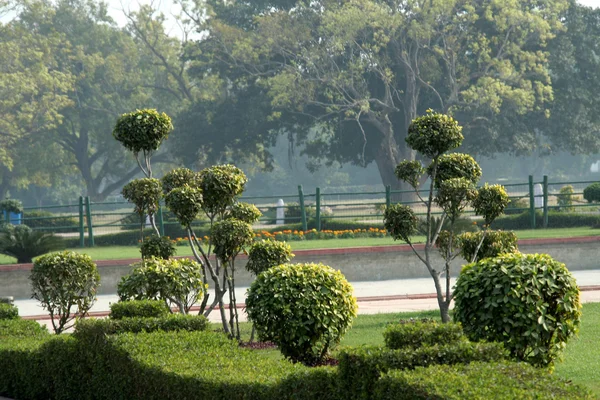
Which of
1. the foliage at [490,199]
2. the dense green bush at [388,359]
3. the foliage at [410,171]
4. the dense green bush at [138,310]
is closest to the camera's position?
the dense green bush at [388,359]

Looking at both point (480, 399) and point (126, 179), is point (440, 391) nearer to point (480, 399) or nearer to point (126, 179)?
point (480, 399)

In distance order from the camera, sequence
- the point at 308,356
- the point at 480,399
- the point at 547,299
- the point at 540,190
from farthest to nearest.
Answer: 1. the point at 540,190
2. the point at 308,356
3. the point at 547,299
4. the point at 480,399

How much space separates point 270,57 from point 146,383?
118 feet

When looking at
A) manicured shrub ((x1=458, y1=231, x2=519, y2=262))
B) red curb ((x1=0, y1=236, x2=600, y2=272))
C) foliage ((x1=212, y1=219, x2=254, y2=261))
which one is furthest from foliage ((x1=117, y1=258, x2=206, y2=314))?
red curb ((x1=0, y1=236, x2=600, y2=272))

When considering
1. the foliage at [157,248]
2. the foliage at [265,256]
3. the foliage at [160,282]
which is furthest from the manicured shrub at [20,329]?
the foliage at [265,256]

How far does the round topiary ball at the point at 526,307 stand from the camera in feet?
20.4

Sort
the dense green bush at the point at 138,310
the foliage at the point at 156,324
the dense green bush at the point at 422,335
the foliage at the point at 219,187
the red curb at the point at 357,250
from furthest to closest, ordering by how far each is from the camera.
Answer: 1. the red curb at the point at 357,250
2. the foliage at the point at 219,187
3. the dense green bush at the point at 138,310
4. the foliage at the point at 156,324
5. the dense green bush at the point at 422,335

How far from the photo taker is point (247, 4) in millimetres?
45719

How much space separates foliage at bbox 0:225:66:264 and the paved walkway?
2765 millimetres

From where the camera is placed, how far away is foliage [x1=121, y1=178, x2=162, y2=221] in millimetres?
10102

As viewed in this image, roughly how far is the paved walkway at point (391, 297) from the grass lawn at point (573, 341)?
101 cm

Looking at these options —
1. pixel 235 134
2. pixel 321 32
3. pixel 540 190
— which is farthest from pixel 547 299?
pixel 235 134

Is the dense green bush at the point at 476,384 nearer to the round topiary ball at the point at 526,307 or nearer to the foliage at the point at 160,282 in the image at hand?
the round topiary ball at the point at 526,307

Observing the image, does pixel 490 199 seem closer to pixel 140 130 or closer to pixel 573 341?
pixel 573 341
